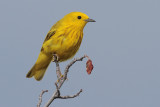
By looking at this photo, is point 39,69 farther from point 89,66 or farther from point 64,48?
point 89,66

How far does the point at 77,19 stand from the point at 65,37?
0.54 metres

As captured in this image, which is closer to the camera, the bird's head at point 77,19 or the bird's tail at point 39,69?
the bird's head at point 77,19

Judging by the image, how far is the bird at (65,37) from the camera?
5.96 metres

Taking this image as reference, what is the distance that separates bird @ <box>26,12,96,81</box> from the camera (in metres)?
5.96

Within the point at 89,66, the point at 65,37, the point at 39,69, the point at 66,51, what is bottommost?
the point at 39,69

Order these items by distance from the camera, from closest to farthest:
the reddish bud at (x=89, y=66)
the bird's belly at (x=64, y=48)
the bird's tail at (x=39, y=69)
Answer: the reddish bud at (x=89, y=66), the bird's belly at (x=64, y=48), the bird's tail at (x=39, y=69)

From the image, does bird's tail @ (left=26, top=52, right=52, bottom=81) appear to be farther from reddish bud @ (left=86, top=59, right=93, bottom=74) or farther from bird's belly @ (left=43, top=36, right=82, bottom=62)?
reddish bud @ (left=86, top=59, right=93, bottom=74)

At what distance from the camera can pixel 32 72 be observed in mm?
7098

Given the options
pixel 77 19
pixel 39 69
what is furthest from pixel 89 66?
pixel 39 69

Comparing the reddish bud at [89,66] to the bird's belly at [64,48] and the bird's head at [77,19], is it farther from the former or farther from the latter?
the bird's head at [77,19]

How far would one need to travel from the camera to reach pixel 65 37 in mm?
5969

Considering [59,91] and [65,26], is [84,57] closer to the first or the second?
[59,91]

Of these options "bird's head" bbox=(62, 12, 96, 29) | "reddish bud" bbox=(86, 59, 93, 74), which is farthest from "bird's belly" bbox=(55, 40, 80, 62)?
"reddish bud" bbox=(86, 59, 93, 74)

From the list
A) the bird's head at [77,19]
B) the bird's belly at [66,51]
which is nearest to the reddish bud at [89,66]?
the bird's belly at [66,51]
